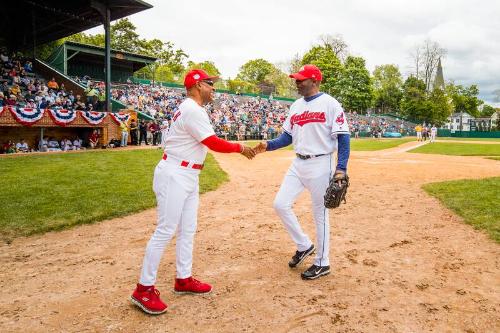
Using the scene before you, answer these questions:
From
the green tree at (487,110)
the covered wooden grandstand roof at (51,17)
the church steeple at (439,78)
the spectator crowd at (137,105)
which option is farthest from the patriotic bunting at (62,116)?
the green tree at (487,110)

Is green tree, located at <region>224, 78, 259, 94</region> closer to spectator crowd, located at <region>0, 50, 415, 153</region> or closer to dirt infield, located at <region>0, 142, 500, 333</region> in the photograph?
spectator crowd, located at <region>0, 50, 415, 153</region>

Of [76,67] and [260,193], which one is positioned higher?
[76,67]

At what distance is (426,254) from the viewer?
4.39 metres

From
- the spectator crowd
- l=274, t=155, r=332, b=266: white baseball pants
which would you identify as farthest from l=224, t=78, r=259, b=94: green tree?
l=274, t=155, r=332, b=266: white baseball pants

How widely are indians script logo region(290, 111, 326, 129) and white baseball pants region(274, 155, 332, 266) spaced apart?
39 centimetres

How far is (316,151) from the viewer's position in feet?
12.3

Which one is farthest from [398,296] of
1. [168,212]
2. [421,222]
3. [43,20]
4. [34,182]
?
[43,20]

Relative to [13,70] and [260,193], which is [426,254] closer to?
[260,193]

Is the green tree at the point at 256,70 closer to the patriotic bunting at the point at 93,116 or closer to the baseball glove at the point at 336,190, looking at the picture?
the patriotic bunting at the point at 93,116

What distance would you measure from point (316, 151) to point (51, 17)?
25.8 meters

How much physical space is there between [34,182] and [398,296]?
8.64 metres

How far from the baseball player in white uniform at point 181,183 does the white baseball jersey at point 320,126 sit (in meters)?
0.85

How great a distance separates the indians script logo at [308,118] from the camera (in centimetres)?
374

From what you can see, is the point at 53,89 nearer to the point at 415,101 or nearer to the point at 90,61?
the point at 90,61
